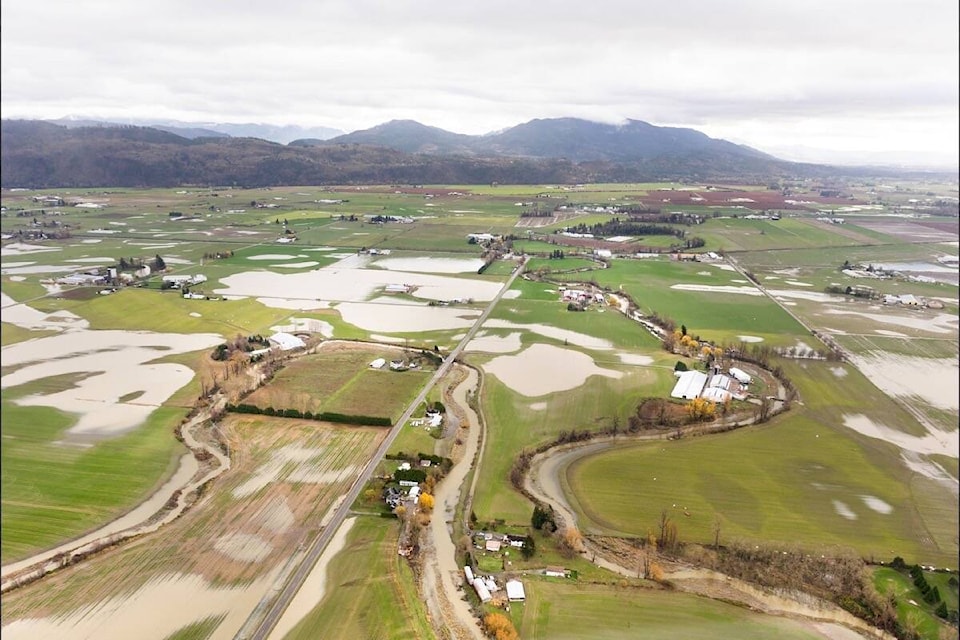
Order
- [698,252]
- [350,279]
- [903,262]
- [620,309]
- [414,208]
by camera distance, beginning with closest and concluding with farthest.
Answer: [620,309] → [350,279] → [903,262] → [698,252] → [414,208]

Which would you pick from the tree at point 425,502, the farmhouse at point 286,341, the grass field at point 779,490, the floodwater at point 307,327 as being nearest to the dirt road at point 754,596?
the grass field at point 779,490

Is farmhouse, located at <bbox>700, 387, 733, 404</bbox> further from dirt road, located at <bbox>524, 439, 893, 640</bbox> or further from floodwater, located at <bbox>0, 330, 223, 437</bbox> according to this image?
floodwater, located at <bbox>0, 330, 223, 437</bbox>

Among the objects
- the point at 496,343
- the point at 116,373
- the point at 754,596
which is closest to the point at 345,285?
the point at 496,343

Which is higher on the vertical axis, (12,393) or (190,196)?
(190,196)

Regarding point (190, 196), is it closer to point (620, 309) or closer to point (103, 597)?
point (620, 309)

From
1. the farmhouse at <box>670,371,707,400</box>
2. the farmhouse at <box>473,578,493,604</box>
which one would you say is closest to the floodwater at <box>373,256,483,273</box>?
the farmhouse at <box>670,371,707,400</box>

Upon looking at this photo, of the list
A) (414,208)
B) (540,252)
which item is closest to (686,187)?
(414,208)

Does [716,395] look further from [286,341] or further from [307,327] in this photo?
[307,327]

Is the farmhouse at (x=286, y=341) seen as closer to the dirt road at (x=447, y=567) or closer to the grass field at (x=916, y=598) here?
the dirt road at (x=447, y=567)
